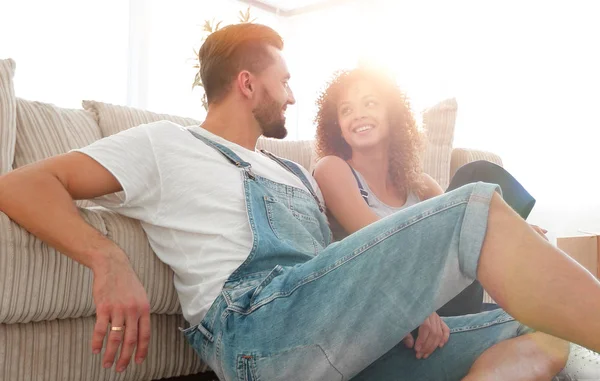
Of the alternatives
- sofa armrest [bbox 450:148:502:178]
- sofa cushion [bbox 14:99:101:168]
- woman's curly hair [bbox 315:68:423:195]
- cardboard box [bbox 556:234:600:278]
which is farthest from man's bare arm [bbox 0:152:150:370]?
cardboard box [bbox 556:234:600:278]

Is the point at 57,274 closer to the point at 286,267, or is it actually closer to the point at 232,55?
the point at 286,267

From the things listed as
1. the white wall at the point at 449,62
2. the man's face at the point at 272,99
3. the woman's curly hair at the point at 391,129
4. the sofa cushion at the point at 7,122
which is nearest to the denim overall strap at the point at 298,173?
the man's face at the point at 272,99

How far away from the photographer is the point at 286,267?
3.28 feet

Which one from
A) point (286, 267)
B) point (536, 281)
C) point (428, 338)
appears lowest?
point (428, 338)

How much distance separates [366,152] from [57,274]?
35.2 inches

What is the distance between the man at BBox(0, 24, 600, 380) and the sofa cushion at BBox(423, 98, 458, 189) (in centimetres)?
106

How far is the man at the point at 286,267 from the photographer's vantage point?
795 millimetres

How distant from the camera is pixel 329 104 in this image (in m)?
1.71

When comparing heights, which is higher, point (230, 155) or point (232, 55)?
point (232, 55)

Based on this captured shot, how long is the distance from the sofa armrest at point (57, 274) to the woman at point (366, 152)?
0.47 m

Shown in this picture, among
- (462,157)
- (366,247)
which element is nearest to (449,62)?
(462,157)

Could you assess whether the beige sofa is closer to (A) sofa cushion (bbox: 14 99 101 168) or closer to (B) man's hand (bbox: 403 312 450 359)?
(A) sofa cushion (bbox: 14 99 101 168)

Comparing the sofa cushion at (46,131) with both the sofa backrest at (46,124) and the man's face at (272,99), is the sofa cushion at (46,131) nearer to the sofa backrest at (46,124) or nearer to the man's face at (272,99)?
the sofa backrest at (46,124)

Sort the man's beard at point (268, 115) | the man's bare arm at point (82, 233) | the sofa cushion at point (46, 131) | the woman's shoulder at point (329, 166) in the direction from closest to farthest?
the man's bare arm at point (82, 233) < the man's beard at point (268, 115) < the woman's shoulder at point (329, 166) < the sofa cushion at point (46, 131)
